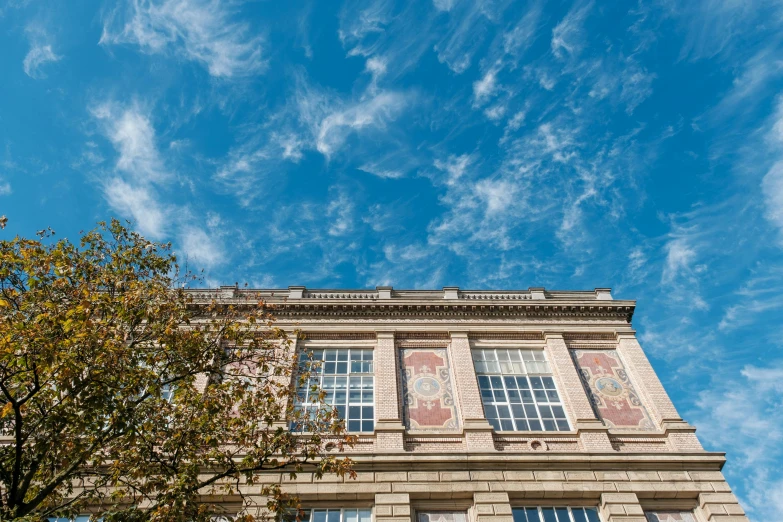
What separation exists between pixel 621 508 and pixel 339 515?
23.1 feet

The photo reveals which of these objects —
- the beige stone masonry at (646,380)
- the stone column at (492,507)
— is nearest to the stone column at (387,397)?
the stone column at (492,507)

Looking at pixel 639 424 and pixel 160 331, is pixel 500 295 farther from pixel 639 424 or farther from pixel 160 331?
pixel 160 331

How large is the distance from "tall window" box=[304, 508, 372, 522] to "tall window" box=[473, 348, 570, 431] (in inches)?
184

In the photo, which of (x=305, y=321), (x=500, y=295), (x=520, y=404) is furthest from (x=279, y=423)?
(x=500, y=295)

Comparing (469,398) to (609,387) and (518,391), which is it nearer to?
(518,391)

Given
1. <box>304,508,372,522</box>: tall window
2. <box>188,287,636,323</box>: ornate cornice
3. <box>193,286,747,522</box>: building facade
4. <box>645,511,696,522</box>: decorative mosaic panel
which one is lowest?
<box>645,511,696,522</box>: decorative mosaic panel

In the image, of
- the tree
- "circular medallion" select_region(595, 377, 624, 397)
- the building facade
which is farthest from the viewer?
"circular medallion" select_region(595, 377, 624, 397)

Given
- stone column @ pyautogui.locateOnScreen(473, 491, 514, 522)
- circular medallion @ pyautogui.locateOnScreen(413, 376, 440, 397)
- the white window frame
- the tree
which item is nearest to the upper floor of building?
circular medallion @ pyautogui.locateOnScreen(413, 376, 440, 397)

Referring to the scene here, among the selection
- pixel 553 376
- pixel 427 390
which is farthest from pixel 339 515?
pixel 553 376

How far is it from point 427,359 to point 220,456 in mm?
9379

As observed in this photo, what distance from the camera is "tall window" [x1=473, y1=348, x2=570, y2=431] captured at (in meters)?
16.8

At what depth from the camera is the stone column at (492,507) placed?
1382 cm

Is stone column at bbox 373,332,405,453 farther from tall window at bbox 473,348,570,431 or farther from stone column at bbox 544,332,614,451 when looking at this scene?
stone column at bbox 544,332,614,451

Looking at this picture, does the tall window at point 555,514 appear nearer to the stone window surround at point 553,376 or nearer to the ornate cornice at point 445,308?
the stone window surround at point 553,376
